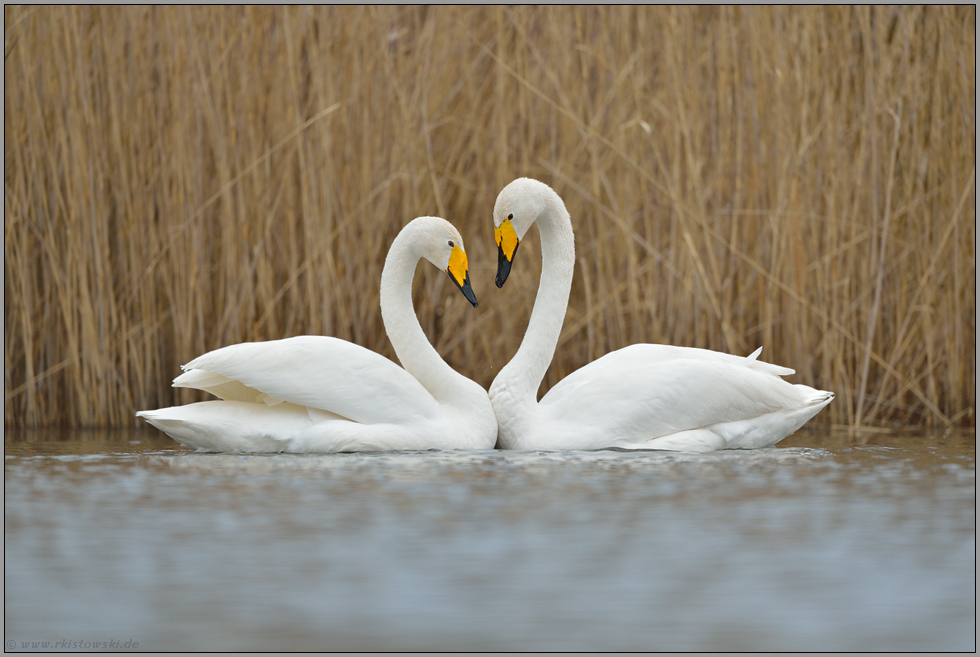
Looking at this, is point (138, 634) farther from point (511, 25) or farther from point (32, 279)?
point (511, 25)

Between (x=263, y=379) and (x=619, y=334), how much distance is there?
244 centimetres

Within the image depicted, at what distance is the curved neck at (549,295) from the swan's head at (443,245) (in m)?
0.48

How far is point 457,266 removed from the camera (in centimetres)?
558

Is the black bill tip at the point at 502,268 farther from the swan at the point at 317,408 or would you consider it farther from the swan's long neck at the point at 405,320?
the swan's long neck at the point at 405,320

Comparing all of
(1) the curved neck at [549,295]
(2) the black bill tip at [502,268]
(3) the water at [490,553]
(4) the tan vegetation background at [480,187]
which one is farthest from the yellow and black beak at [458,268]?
(4) the tan vegetation background at [480,187]

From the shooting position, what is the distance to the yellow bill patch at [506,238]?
223 inches

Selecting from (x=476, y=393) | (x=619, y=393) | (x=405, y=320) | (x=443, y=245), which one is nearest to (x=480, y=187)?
(x=443, y=245)

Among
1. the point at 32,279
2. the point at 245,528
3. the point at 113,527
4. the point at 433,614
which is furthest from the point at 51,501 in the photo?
the point at 32,279

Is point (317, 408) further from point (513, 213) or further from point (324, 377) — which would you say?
point (513, 213)

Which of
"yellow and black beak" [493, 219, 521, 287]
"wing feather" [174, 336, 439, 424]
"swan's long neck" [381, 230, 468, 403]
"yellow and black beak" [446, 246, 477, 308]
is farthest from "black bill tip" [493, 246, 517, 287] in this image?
"wing feather" [174, 336, 439, 424]

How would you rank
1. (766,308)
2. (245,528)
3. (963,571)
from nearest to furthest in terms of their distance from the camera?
(963,571)
(245,528)
(766,308)

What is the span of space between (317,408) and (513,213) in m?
1.34

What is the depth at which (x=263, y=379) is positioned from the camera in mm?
5137

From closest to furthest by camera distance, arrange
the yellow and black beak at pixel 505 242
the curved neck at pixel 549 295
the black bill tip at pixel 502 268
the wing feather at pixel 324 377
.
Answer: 1. the wing feather at pixel 324 377
2. the black bill tip at pixel 502 268
3. the yellow and black beak at pixel 505 242
4. the curved neck at pixel 549 295
